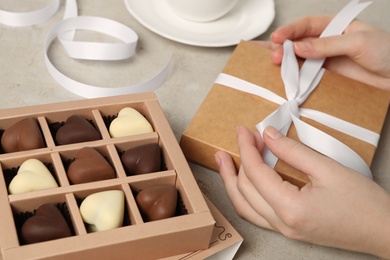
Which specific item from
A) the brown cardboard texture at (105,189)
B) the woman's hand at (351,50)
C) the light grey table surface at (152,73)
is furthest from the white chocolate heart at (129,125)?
the woman's hand at (351,50)

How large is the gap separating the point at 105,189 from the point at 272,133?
0.21 metres

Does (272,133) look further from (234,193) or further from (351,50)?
(351,50)

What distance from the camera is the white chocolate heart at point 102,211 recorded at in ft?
1.87

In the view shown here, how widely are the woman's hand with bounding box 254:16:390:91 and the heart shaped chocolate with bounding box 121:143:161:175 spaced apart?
30 cm

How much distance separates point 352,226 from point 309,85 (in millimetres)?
248

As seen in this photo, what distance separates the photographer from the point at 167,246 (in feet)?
1.88

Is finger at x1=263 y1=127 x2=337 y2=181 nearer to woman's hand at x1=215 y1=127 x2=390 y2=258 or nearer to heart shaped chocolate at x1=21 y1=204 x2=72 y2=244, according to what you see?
woman's hand at x1=215 y1=127 x2=390 y2=258

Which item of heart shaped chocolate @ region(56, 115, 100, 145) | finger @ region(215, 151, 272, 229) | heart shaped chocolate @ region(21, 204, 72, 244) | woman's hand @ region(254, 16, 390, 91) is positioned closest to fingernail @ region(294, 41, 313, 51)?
woman's hand @ region(254, 16, 390, 91)

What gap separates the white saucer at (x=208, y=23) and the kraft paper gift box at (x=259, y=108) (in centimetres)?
8

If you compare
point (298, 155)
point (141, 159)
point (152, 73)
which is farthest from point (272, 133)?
point (152, 73)

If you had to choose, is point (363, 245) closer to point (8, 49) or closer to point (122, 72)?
point (122, 72)

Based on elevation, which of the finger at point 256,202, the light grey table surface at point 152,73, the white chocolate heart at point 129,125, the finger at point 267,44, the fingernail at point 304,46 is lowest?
the light grey table surface at point 152,73

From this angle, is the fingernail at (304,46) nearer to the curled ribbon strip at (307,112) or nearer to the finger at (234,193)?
the curled ribbon strip at (307,112)

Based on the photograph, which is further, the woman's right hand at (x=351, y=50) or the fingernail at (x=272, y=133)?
the woman's right hand at (x=351, y=50)
